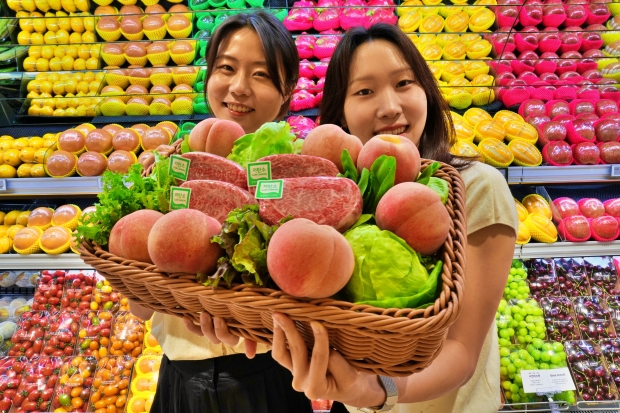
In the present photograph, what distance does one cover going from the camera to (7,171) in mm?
2678

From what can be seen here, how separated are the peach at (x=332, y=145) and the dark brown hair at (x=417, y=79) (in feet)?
1.30

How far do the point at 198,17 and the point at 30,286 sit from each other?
2.43m

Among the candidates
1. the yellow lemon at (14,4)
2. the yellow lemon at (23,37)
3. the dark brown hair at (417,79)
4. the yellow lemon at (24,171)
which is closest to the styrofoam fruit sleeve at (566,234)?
the dark brown hair at (417,79)

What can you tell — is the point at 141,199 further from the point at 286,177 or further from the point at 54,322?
the point at 54,322

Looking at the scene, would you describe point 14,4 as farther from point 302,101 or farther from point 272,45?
point 272,45

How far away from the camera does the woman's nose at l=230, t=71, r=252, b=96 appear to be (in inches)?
64.1

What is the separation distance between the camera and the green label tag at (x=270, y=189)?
1001 millimetres

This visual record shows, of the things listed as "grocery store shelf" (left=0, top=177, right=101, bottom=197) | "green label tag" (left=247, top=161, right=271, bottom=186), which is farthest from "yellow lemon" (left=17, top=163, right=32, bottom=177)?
"green label tag" (left=247, top=161, right=271, bottom=186)

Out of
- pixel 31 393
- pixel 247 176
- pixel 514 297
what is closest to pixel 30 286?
pixel 31 393

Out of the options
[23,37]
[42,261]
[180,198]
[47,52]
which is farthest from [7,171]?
[180,198]

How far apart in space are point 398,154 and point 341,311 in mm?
464

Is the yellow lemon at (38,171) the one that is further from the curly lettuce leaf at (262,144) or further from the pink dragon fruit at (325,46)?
the pink dragon fruit at (325,46)

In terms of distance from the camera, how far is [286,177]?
1.16m

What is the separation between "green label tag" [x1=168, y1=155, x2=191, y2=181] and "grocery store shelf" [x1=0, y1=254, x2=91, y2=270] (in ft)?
5.61
